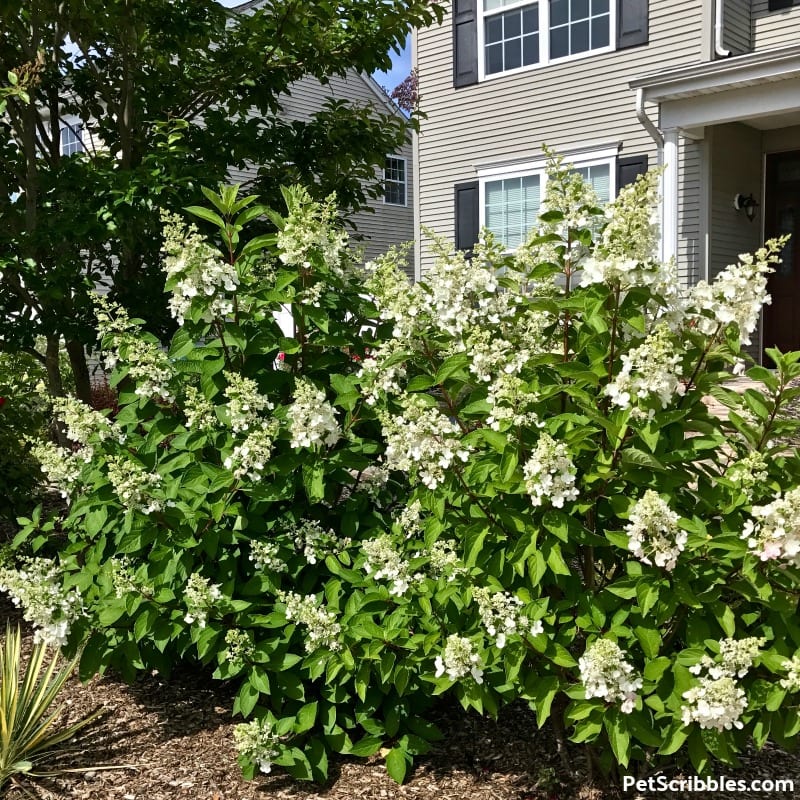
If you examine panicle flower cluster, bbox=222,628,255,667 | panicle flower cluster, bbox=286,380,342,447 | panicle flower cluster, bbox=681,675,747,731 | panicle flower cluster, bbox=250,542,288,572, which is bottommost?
panicle flower cluster, bbox=222,628,255,667

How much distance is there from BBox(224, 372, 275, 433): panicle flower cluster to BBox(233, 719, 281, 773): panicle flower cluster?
97 cm

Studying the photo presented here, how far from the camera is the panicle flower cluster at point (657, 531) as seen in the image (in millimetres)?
1964

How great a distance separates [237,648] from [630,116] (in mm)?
9426

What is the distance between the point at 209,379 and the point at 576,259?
125 cm

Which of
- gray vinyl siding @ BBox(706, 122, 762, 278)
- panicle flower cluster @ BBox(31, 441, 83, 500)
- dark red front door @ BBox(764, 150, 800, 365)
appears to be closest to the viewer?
panicle flower cluster @ BBox(31, 441, 83, 500)

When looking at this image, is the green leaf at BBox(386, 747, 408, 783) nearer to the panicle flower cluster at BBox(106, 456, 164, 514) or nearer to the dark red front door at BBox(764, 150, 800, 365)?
the panicle flower cluster at BBox(106, 456, 164, 514)

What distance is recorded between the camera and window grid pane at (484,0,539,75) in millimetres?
11000

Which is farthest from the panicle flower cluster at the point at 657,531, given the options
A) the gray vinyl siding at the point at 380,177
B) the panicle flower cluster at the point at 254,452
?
the gray vinyl siding at the point at 380,177

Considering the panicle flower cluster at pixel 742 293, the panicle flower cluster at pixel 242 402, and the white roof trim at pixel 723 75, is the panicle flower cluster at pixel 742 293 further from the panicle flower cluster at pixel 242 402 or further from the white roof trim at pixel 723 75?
the white roof trim at pixel 723 75

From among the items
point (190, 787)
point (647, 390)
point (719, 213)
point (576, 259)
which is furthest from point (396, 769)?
point (719, 213)

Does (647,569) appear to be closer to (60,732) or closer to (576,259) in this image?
(576,259)

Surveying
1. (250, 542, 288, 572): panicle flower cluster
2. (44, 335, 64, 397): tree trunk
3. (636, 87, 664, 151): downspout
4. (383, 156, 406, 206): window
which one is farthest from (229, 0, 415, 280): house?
(250, 542, 288, 572): panicle flower cluster

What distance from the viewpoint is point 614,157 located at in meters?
10.4

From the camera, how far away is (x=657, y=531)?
2.00 m
